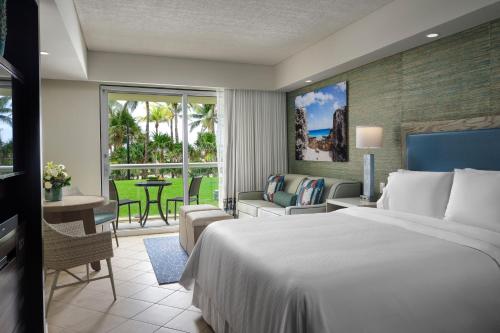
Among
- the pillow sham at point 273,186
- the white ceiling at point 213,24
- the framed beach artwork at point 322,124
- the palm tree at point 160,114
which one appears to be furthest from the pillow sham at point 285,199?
the palm tree at point 160,114

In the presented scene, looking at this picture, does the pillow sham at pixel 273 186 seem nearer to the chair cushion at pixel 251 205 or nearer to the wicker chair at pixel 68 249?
the chair cushion at pixel 251 205

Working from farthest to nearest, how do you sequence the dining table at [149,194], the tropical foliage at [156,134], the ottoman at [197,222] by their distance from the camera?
the dining table at [149,194] → the tropical foliage at [156,134] → the ottoman at [197,222]

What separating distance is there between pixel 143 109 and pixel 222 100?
1241 mm

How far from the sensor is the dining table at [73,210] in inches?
133

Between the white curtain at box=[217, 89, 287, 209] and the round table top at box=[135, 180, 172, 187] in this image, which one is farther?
A: the white curtain at box=[217, 89, 287, 209]

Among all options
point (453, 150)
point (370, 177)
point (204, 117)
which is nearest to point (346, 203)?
point (370, 177)

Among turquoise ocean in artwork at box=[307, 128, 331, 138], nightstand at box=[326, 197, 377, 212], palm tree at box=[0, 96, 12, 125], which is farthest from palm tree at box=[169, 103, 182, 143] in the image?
palm tree at box=[0, 96, 12, 125]

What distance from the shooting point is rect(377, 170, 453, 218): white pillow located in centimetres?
279

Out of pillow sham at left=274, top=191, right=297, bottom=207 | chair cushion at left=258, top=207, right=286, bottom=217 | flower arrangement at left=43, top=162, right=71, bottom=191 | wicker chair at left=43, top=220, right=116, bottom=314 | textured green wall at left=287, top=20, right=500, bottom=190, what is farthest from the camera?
pillow sham at left=274, top=191, right=297, bottom=207

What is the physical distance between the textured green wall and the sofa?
0.85 ft

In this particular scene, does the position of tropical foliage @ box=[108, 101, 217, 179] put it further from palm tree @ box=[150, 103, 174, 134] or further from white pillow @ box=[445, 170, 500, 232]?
white pillow @ box=[445, 170, 500, 232]

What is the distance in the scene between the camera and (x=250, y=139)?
597 cm

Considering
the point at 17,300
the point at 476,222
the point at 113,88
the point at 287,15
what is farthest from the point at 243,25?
the point at 17,300

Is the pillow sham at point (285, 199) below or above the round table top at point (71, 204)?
below
